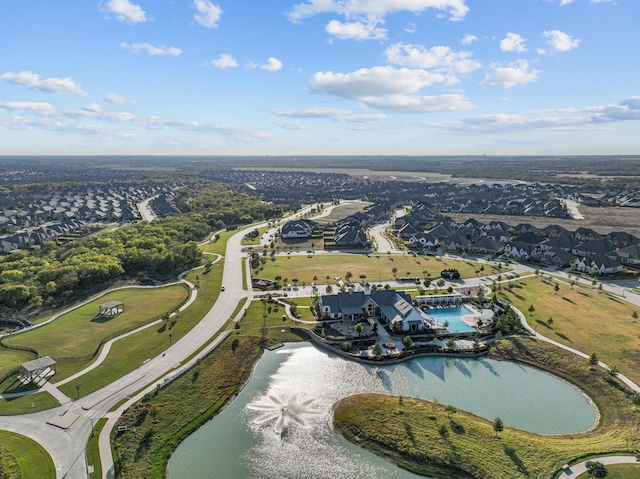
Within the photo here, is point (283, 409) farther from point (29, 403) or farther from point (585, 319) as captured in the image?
point (585, 319)

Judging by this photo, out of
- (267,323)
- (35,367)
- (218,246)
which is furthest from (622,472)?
(218,246)

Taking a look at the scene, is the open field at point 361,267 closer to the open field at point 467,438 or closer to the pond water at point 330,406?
the pond water at point 330,406

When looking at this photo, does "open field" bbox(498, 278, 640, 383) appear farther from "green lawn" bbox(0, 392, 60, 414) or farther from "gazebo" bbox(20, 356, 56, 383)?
"gazebo" bbox(20, 356, 56, 383)

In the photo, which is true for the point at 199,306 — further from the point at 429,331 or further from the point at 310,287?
the point at 429,331

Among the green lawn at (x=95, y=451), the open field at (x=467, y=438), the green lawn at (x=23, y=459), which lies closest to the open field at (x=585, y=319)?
the open field at (x=467, y=438)

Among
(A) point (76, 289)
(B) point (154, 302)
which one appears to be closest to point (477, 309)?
(B) point (154, 302)
